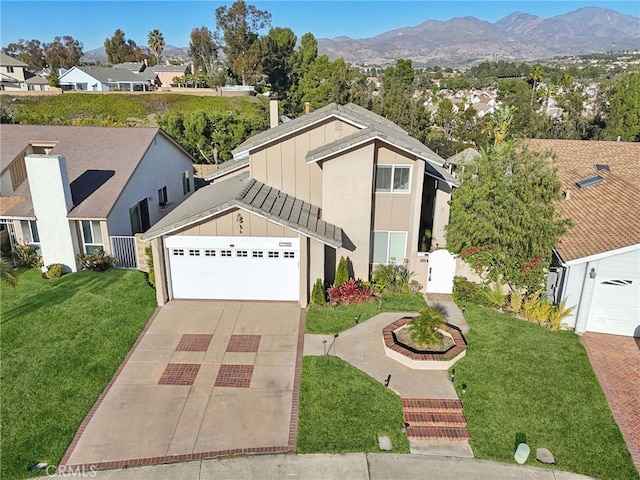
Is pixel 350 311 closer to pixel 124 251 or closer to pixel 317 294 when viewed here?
pixel 317 294

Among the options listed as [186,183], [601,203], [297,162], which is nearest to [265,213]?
[297,162]

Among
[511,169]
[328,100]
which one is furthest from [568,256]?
[328,100]

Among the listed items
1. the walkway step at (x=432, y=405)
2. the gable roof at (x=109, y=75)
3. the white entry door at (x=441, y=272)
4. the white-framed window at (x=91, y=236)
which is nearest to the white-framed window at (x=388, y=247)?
the white entry door at (x=441, y=272)

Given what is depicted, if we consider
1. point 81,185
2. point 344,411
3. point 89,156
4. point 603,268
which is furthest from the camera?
point 89,156

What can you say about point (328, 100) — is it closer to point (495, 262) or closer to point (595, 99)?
point (595, 99)

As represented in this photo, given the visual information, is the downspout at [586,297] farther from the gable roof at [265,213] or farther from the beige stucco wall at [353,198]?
the gable roof at [265,213]

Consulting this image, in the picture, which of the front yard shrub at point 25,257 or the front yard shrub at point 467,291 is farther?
the front yard shrub at point 25,257
